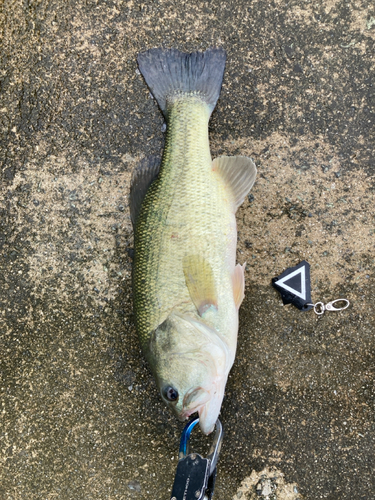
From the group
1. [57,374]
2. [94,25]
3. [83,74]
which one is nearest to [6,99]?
[83,74]

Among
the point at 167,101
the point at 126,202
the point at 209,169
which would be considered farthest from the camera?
the point at 126,202

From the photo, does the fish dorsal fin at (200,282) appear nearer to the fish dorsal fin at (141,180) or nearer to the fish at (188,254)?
the fish at (188,254)

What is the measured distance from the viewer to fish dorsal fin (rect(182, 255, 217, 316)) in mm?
2361

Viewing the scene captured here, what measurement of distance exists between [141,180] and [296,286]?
1.37 meters

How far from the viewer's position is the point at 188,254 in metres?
2.40

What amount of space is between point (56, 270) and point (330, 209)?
7.05ft

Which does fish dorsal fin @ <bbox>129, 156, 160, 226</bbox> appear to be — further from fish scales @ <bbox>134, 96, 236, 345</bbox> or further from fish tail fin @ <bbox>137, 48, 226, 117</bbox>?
fish tail fin @ <bbox>137, 48, 226, 117</bbox>

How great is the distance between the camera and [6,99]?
2.95 metres

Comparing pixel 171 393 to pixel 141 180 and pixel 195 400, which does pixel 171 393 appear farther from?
pixel 141 180

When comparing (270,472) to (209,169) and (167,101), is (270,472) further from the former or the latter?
(167,101)

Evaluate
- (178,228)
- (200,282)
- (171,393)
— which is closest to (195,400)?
(171,393)

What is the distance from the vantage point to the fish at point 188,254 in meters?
2.29

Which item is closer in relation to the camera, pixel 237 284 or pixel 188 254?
pixel 188 254

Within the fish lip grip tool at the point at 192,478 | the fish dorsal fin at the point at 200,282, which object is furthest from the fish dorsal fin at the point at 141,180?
the fish lip grip tool at the point at 192,478
